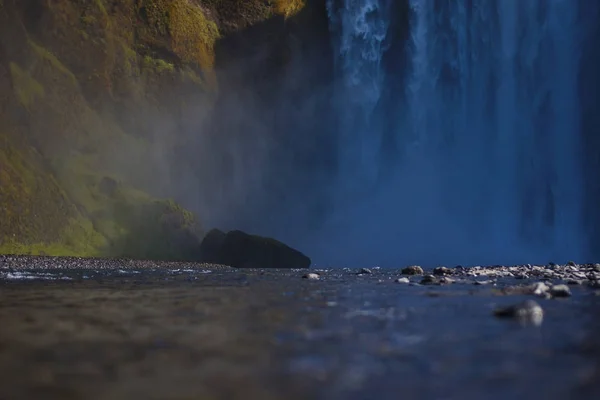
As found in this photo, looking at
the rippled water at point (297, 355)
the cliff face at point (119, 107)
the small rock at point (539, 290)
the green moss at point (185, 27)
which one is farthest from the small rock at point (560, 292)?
the green moss at point (185, 27)

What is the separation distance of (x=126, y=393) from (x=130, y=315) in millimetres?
3378

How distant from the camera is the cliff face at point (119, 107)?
4375 centimetres

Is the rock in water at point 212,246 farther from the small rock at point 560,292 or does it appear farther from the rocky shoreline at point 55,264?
the small rock at point 560,292

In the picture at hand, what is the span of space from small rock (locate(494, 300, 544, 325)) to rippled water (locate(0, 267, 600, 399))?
0.10m

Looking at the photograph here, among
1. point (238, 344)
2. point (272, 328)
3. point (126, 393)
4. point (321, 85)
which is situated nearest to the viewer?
point (126, 393)

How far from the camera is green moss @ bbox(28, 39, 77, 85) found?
4834 centimetres

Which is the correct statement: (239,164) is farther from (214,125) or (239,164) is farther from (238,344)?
(238,344)

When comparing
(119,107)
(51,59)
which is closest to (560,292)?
(51,59)

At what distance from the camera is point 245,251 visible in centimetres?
5012

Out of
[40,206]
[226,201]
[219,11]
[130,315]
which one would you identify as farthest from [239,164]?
[130,315]

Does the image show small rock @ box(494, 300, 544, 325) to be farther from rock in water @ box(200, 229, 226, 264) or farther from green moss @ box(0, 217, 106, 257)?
rock in water @ box(200, 229, 226, 264)

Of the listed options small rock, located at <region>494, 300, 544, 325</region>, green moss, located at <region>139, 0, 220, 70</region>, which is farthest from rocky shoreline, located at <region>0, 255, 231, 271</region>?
green moss, located at <region>139, 0, 220, 70</region>

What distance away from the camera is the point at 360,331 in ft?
13.4

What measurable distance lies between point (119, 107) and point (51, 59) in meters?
7.75
